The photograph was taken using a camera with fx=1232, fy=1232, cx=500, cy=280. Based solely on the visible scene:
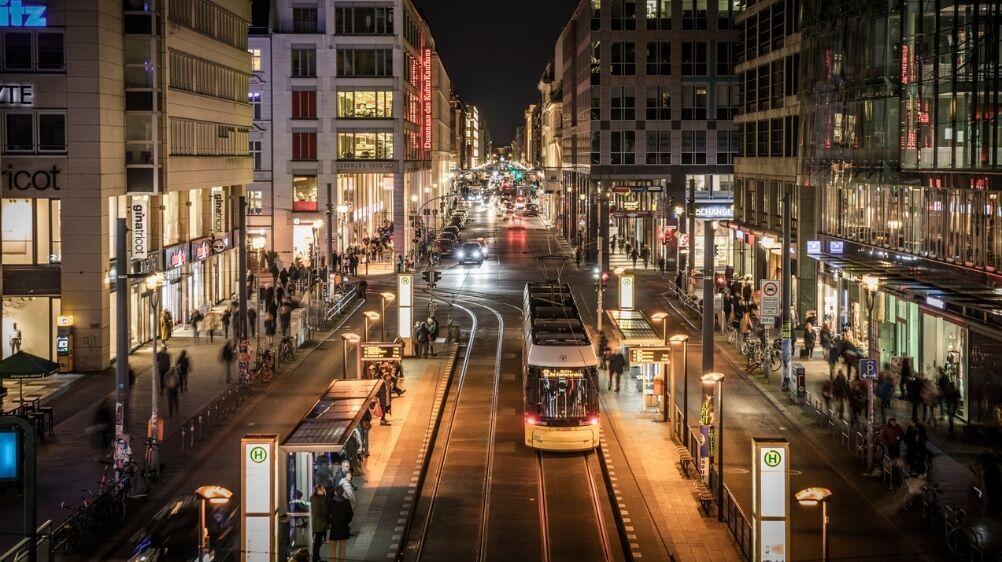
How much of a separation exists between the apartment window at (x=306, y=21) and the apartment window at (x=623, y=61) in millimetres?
24217

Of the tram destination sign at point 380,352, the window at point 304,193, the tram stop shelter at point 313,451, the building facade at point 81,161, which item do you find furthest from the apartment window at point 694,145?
the tram stop shelter at point 313,451

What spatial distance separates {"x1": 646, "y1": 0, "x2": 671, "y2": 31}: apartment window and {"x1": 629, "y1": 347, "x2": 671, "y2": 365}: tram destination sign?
65.0 metres

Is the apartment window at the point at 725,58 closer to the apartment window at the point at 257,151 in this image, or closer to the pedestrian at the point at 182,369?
the apartment window at the point at 257,151

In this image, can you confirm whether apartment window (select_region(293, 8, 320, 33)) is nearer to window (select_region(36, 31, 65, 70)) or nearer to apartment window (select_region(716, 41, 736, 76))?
apartment window (select_region(716, 41, 736, 76))

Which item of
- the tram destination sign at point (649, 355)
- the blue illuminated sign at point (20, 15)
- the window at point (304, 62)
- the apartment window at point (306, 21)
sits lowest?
A: the tram destination sign at point (649, 355)

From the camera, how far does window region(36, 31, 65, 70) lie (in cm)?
4669

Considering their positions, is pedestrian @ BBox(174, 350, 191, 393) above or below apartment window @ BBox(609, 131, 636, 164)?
below

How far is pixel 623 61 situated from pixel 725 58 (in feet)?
27.0

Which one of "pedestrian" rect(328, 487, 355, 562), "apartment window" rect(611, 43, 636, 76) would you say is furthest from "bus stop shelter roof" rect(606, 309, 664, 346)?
"apartment window" rect(611, 43, 636, 76)

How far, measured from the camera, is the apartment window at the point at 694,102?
100m

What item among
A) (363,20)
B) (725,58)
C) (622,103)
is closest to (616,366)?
(363,20)

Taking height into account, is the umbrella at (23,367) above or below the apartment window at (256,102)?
below

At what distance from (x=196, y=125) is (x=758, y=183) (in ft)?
113

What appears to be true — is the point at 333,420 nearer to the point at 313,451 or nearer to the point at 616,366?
the point at 313,451
